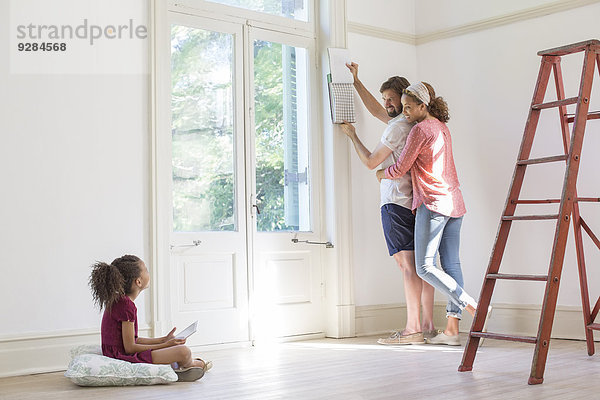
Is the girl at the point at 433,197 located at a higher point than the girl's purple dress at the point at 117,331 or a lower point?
higher

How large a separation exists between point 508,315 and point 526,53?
5.84 feet

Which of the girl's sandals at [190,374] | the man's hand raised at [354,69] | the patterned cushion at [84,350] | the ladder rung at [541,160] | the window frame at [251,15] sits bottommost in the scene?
the girl's sandals at [190,374]

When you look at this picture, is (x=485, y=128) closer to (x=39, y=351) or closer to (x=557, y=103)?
(x=557, y=103)

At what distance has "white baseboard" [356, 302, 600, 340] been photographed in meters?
4.80

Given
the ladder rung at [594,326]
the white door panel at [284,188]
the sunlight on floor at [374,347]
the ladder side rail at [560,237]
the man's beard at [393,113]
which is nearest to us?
the ladder side rail at [560,237]

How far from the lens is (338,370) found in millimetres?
3801

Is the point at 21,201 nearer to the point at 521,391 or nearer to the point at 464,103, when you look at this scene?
the point at 521,391

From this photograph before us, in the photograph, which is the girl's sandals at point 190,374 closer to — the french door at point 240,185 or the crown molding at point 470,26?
the french door at point 240,185

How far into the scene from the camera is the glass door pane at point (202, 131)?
4582 mm

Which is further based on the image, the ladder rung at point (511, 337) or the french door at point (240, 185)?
the french door at point (240, 185)

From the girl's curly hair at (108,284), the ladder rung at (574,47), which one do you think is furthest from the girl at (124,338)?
the ladder rung at (574,47)

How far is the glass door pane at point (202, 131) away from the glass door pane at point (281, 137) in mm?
221

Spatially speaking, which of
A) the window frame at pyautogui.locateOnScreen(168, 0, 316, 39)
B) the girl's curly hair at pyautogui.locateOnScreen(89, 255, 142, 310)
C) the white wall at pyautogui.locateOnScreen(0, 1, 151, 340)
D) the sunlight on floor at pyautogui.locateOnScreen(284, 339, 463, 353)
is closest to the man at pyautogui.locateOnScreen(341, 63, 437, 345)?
the sunlight on floor at pyautogui.locateOnScreen(284, 339, 463, 353)

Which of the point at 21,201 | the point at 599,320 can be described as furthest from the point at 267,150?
the point at 599,320
